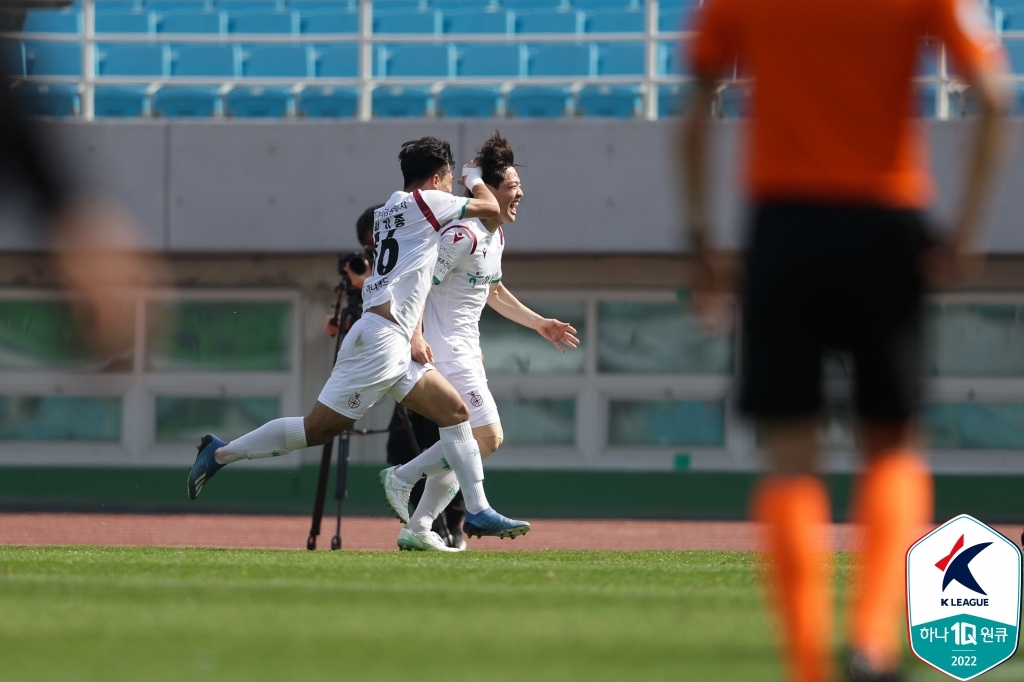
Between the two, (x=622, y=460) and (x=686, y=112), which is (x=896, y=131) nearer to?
(x=686, y=112)

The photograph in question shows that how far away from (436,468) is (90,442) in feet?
31.4

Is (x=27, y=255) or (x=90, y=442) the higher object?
(x=27, y=255)

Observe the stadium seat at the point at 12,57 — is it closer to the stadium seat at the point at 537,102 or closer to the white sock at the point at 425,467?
the white sock at the point at 425,467

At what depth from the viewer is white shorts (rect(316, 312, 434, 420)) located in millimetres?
7918

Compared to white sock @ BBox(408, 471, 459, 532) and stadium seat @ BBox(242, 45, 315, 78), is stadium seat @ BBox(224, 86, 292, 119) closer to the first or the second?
stadium seat @ BBox(242, 45, 315, 78)

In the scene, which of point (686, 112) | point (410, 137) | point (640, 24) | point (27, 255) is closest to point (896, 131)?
point (686, 112)

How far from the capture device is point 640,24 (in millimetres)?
16922

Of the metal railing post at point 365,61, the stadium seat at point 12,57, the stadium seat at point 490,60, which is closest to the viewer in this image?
the stadium seat at point 12,57

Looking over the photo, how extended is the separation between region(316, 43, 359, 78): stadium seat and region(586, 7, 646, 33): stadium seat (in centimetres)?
260

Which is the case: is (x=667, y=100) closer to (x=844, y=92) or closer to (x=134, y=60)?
(x=134, y=60)

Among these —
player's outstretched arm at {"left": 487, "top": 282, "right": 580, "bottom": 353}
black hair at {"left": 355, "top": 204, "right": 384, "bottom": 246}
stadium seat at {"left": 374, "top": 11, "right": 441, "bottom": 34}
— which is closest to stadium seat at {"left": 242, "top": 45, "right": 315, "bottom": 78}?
stadium seat at {"left": 374, "top": 11, "right": 441, "bottom": 34}

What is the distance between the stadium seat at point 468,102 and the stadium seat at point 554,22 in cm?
142

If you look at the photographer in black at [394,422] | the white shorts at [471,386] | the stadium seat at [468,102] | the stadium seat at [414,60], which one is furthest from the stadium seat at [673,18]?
the white shorts at [471,386]

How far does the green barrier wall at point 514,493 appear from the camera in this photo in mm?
15992
